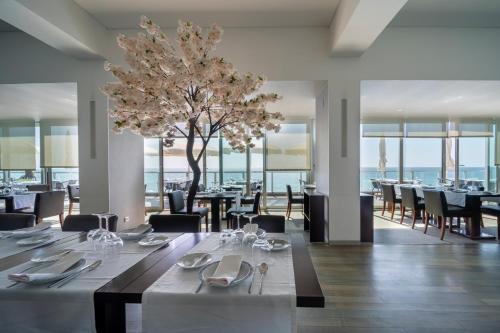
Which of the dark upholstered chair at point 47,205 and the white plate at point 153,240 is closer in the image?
the white plate at point 153,240

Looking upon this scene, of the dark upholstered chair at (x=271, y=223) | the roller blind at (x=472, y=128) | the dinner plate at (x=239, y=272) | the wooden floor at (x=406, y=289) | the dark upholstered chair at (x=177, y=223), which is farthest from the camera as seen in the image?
the roller blind at (x=472, y=128)

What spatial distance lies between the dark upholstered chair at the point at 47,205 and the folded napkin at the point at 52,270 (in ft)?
14.3

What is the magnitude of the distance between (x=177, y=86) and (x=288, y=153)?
6.58 metres

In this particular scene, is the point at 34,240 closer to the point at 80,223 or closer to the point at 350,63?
the point at 80,223

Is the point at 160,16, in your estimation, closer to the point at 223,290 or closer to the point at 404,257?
the point at 223,290

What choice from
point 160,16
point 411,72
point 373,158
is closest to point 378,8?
point 411,72

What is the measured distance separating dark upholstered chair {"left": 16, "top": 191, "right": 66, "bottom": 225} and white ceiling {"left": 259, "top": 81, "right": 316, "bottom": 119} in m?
4.48

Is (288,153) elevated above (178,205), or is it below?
above

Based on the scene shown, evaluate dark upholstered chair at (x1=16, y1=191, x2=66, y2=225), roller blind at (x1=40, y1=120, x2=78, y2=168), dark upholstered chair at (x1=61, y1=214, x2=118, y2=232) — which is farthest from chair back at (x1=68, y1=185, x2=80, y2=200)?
dark upholstered chair at (x1=61, y1=214, x2=118, y2=232)

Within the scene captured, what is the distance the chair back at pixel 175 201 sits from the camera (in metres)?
4.84

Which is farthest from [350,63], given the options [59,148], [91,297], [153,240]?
[59,148]

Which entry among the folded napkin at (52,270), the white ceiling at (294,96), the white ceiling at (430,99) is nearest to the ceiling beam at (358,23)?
the white ceiling at (294,96)

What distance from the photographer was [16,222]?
2.52 meters

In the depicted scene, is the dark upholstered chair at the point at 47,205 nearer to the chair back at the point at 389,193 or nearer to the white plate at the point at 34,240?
the white plate at the point at 34,240
